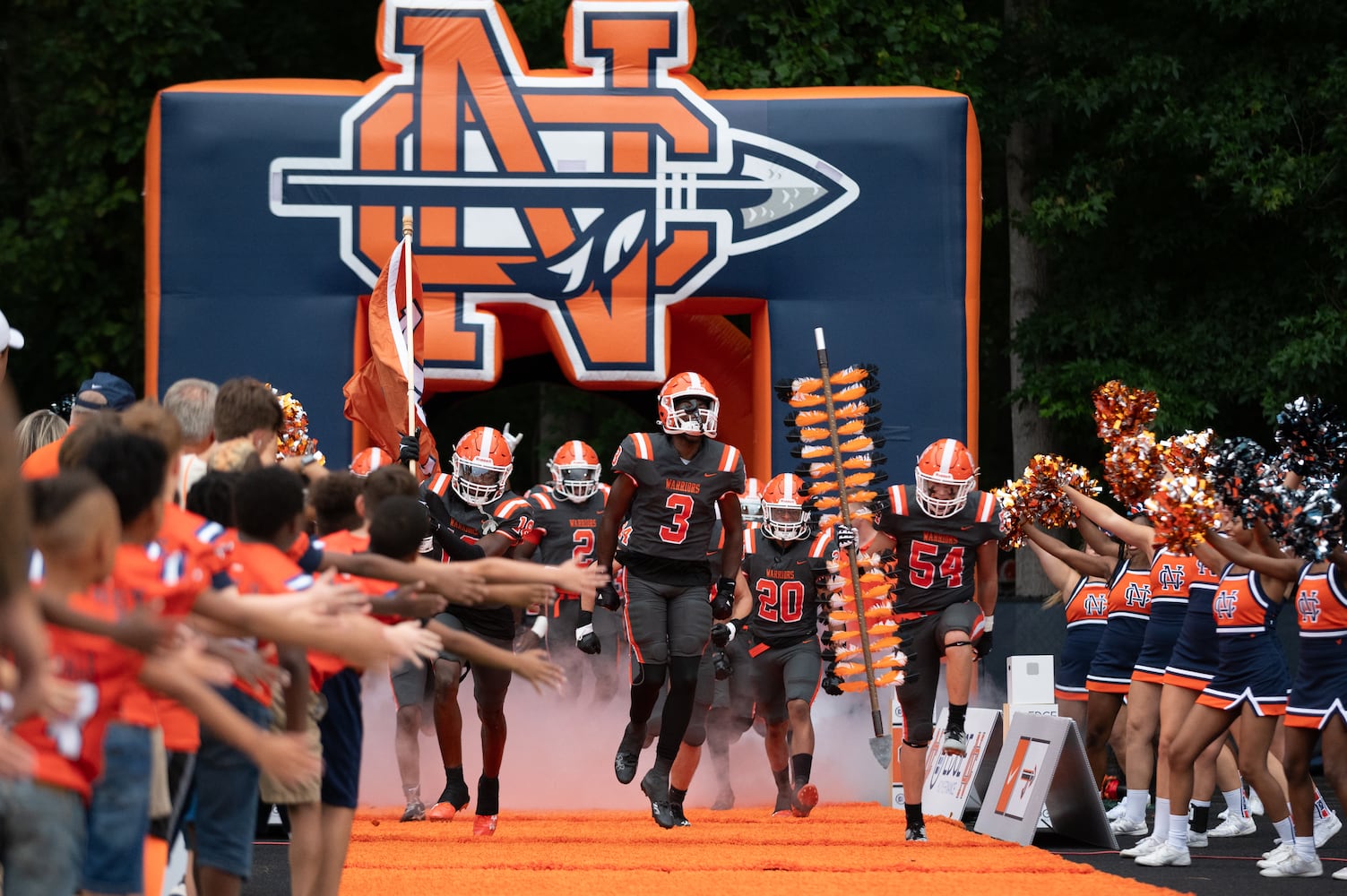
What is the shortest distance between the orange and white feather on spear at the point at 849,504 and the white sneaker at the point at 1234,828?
1.81m

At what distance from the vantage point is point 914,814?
916 cm

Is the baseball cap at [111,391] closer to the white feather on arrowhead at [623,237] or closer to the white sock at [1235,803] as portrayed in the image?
the white sock at [1235,803]

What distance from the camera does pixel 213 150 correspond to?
44.4 feet

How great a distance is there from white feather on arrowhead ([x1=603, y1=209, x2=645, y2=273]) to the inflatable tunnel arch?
0.02 metres

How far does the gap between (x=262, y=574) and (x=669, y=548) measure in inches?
179

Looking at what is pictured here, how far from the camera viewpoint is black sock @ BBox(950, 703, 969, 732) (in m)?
9.66

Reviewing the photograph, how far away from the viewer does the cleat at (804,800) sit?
10.5 m

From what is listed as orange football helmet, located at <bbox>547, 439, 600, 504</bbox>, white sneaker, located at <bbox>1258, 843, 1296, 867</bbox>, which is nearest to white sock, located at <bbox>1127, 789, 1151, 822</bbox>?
white sneaker, located at <bbox>1258, 843, 1296, 867</bbox>

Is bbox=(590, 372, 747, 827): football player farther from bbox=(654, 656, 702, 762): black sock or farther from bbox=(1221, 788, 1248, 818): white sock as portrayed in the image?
bbox=(1221, 788, 1248, 818): white sock

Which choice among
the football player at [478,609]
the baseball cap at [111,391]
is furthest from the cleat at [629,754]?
the baseball cap at [111,391]

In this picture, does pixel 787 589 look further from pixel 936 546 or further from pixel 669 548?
pixel 669 548

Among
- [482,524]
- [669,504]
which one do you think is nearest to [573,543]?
[482,524]

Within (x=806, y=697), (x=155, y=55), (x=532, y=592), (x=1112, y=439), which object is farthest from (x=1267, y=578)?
(x=155, y=55)

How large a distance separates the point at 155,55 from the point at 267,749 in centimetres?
1656
